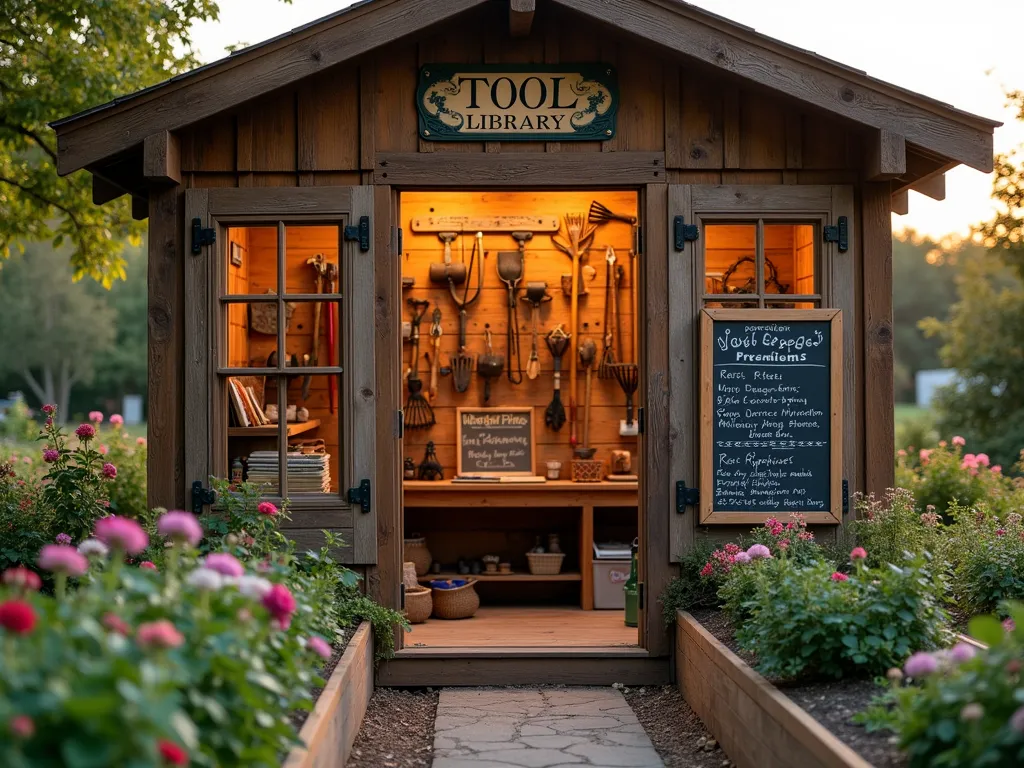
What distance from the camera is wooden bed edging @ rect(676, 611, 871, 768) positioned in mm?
3246

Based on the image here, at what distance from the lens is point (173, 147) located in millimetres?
5430

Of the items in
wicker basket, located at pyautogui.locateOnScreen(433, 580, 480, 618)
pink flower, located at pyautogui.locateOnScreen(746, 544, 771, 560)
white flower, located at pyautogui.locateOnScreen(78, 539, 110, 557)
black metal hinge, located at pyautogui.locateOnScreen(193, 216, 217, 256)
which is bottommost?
wicker basket, located at pyautogui.locateOnScreen(433, 580, 480, 618)

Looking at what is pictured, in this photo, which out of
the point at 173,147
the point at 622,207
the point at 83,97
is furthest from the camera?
the point at 83,97

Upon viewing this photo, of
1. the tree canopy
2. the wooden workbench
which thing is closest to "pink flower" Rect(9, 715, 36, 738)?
the wooden workbench

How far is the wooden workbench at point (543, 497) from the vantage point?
24.3ft

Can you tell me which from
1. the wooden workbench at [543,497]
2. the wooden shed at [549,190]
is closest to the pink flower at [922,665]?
the wooden shed at [549,190]

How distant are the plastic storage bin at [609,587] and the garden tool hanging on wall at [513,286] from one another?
1.43 m

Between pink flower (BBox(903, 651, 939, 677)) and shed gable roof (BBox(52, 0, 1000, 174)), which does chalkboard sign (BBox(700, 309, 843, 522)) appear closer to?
shed gable roof (BBox(52, 0, 1000, 174))

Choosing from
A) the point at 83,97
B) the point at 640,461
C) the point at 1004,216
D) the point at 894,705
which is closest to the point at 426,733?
the point at 640,461

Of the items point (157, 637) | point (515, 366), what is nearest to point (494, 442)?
point (515, 366)

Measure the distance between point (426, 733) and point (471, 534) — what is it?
3.15 m

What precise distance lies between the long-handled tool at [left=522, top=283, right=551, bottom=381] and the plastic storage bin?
4.57 feet

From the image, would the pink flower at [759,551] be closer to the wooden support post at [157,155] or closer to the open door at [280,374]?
the open door at [280,374]

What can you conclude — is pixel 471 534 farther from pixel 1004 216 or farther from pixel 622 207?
pixel 1004 216
